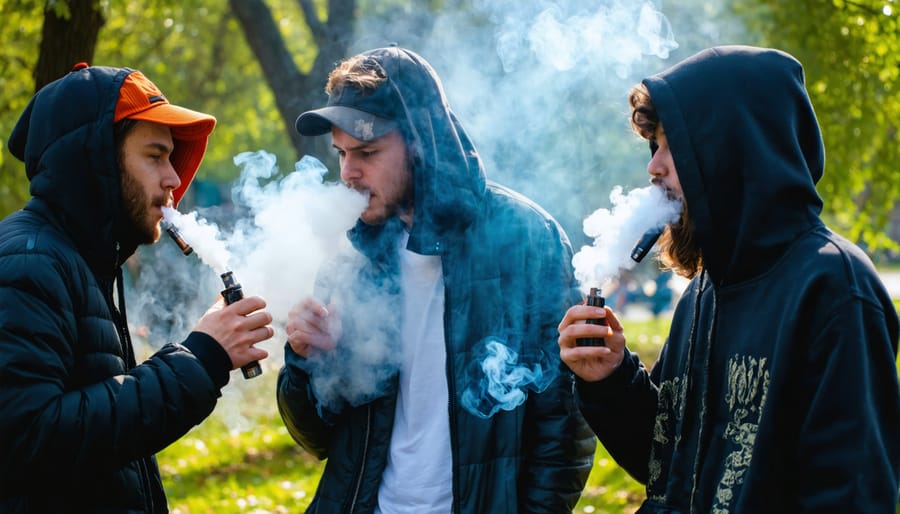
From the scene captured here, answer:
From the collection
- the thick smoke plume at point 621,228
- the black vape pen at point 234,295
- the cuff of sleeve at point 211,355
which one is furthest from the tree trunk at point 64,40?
the thick smoke plume at point 621,228

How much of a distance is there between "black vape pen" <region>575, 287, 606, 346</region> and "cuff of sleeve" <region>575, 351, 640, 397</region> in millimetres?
188

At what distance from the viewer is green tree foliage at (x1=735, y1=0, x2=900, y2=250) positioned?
7062mm

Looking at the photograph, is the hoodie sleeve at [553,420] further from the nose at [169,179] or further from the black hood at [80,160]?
the black hood at [80,160]

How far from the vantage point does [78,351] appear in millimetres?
2656

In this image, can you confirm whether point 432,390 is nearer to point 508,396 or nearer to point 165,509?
point 508,396

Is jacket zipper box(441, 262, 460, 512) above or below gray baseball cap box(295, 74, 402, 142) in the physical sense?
below

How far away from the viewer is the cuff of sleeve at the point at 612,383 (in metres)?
2.83

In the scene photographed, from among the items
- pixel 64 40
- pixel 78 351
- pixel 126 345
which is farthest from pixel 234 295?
pixel 64 40

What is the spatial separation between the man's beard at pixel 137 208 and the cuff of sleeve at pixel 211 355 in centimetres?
45

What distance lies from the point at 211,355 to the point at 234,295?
0.25 meters

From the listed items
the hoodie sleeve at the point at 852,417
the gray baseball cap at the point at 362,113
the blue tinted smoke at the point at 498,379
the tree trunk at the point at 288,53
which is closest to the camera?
the hoodie sleeve at the point at 852,417

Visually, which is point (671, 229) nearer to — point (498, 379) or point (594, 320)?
point (594, 320)

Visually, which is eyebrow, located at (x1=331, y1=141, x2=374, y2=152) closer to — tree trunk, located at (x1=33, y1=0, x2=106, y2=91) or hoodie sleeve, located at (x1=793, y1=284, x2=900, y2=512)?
hoodie sleeve, located at (x1=793, y1=284, x2=900, y2=512)

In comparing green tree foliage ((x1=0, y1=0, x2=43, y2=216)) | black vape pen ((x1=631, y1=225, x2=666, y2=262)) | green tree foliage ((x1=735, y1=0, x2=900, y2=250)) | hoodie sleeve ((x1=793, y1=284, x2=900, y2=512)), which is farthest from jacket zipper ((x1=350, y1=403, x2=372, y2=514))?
green tree foliage ((x1=0, y1=0, x2=43, y2=216))
